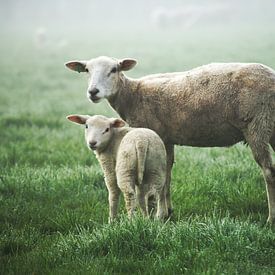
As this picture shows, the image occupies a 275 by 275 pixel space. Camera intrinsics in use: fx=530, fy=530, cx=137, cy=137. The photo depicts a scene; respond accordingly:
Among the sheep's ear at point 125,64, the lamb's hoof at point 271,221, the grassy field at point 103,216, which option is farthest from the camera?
the sheep's ear at point 125,64

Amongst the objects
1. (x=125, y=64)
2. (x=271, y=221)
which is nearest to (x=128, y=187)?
(x=271, y=221)

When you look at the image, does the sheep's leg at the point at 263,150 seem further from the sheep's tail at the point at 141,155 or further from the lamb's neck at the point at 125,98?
the lamb's neck at the point at 125,98

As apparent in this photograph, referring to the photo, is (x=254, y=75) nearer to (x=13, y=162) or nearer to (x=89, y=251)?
(x=89, y=251)

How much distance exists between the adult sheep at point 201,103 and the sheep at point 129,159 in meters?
0.46

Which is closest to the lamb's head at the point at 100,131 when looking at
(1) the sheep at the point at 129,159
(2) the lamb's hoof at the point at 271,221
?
(1) the sheep at the point at 129,159

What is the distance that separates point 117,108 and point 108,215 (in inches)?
47.4

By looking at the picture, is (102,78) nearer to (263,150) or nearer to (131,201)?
(131,201)

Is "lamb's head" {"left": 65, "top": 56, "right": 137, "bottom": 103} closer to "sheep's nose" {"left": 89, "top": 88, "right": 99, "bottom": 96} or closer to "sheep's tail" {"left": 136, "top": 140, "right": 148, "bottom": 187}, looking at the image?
"sheep's nose" {"left": 89, "top": 88, "right": 99, "bottom": 96}

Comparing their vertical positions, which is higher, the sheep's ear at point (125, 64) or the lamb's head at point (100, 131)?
the sheep's ear at point (125, 64)

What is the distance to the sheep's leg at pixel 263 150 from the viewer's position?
515 cm

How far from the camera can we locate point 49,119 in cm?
1147

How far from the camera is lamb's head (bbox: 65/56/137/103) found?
5.38 metres

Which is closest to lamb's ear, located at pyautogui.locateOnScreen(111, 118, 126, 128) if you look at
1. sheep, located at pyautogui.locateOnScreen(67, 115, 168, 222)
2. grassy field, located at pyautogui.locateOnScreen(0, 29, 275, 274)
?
sheep, located at pyautogui.locateOnScreen(67, 115, 168, 222)

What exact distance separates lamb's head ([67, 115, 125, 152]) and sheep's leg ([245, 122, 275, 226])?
127 cm
